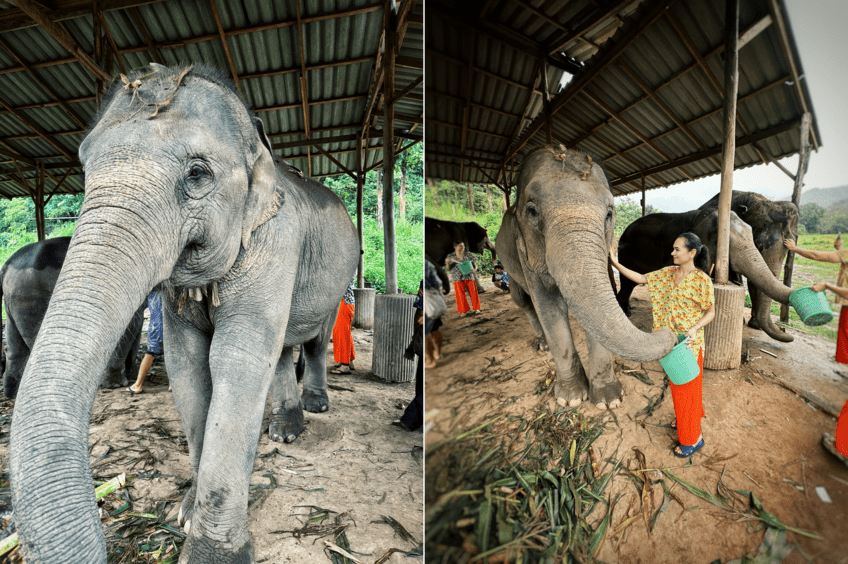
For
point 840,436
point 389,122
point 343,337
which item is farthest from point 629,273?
point 389,122

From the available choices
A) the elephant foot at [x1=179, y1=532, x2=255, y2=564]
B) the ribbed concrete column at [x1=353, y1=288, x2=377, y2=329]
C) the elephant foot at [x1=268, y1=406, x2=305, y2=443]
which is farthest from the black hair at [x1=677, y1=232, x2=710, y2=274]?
the ribbed concrete column at [x1=353, y1=288, x2=377, y2=329]

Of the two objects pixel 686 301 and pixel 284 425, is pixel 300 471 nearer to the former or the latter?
pixel 284 425

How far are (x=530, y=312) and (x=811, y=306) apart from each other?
1.45 ft

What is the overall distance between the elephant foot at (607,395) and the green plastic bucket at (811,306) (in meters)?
0.29

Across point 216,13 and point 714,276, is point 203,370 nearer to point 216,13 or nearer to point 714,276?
point 714,276

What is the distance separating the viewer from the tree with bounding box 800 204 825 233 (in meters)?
0.59

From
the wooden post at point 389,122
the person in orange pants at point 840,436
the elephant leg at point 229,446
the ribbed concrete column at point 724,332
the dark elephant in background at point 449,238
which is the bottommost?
the elephant leg at point 229,446

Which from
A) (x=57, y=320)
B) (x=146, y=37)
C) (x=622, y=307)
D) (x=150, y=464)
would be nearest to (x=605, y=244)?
(x=622, y=307)

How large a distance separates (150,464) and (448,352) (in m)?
3.25

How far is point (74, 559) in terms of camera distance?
1.22 meters

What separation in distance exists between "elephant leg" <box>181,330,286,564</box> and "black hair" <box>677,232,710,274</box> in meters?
1.89

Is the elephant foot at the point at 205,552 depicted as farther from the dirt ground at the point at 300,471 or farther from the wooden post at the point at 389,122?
the wooden post at the point at 389,122

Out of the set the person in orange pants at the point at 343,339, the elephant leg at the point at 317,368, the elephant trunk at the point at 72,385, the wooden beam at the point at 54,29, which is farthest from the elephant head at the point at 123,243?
the wooden beam at the point at 54,29

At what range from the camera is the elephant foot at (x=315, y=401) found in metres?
4.21
